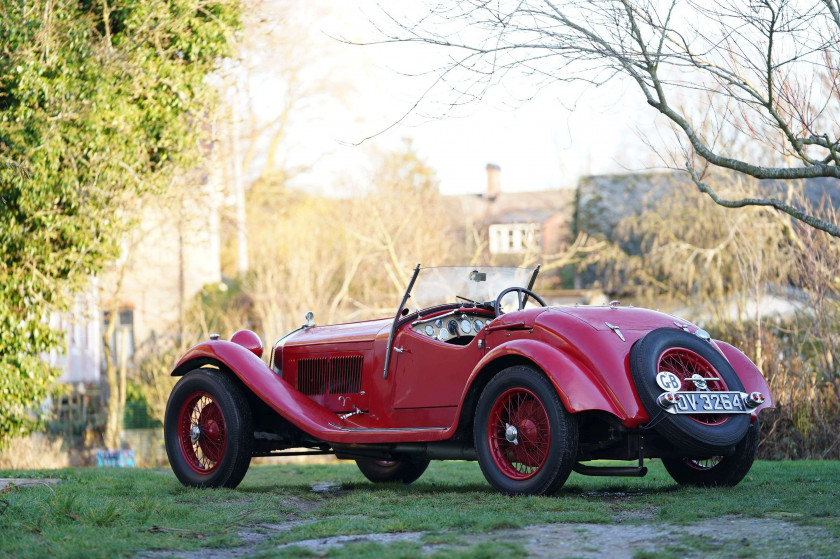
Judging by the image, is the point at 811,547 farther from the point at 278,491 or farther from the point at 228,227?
the point at 228,227

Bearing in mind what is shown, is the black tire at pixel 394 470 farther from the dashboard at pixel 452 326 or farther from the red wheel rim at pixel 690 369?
the red wheel rim at pixel 690 369

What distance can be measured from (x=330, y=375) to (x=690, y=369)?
2985 millimetres

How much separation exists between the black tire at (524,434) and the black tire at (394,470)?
2.18m

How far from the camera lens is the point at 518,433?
6.11 meters

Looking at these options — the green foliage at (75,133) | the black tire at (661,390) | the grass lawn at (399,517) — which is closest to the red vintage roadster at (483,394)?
the black tire at (661,390)

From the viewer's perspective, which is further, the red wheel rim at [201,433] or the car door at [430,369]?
the red wheel rim at [201,433]

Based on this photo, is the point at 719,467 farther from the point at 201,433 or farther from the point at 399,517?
the point at 201,433

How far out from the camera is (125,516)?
5578 millimetres

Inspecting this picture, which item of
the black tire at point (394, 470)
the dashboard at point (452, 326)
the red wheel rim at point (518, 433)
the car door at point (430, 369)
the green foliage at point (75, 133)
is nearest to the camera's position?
the red wheel rim at point (518, 433)

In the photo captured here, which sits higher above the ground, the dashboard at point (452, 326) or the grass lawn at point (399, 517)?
the dashboard at point (452, 326)

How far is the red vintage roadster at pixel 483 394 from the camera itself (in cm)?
582

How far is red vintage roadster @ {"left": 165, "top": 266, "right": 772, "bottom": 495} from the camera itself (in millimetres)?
5820

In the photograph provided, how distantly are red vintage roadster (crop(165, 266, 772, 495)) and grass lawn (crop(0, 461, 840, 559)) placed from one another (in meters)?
0.29

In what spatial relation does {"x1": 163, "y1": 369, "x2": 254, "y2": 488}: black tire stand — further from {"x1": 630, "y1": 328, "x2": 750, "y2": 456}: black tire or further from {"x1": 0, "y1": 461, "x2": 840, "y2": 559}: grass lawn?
{"x1": 630, "y1": 328, "x2": 750, "y2": 456}: black tire
